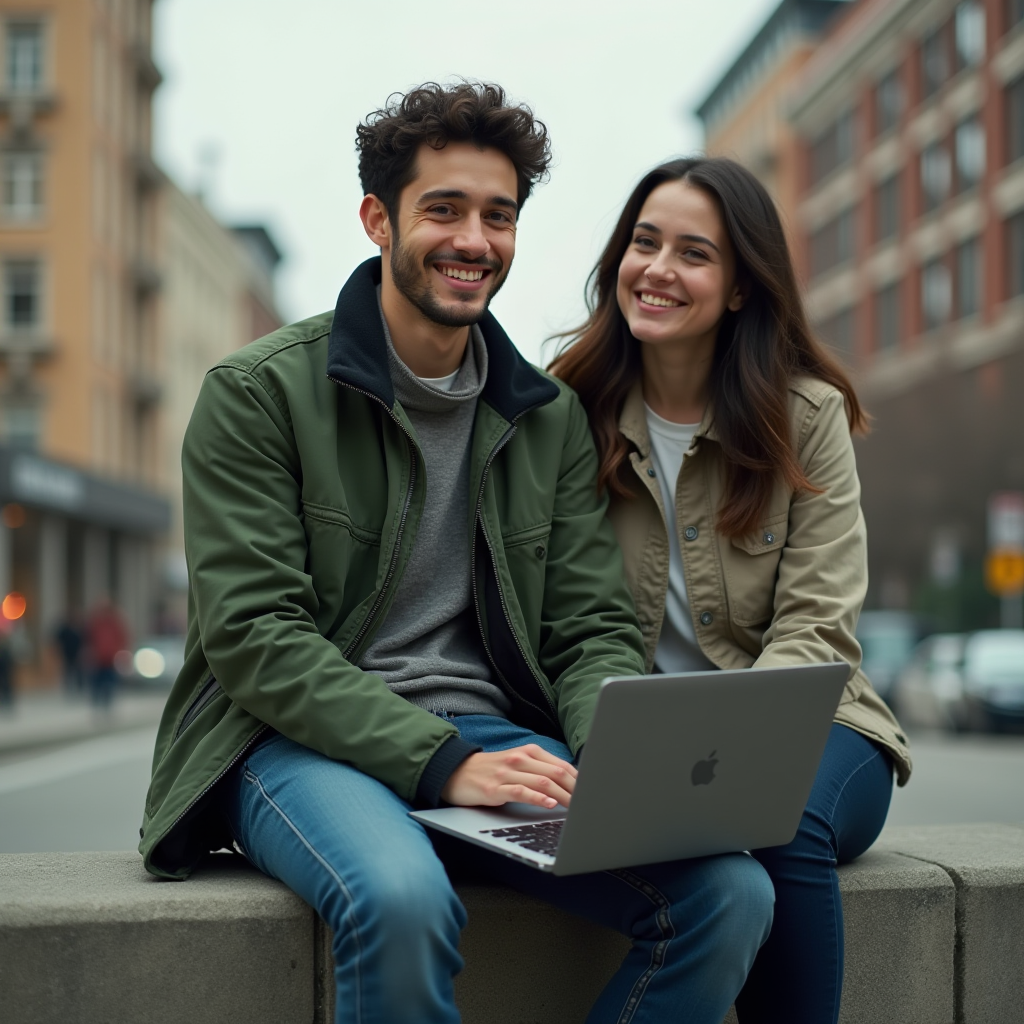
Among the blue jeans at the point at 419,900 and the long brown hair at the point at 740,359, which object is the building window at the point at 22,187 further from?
the blue jeans at the point at 419,900

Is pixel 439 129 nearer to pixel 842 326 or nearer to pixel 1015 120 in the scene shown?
pixel 1015 120

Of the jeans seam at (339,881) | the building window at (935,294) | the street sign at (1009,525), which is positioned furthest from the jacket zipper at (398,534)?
the building window at (935,294)

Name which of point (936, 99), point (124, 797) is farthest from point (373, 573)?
point (936, 99)

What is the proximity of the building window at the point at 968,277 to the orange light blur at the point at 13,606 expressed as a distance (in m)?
25.6

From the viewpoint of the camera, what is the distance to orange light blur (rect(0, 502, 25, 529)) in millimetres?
33594

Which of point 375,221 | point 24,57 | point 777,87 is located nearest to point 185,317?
point 24,57

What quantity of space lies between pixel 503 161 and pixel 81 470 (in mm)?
34750

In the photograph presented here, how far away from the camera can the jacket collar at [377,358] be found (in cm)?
338

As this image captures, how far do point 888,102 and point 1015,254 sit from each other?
38.6 feet

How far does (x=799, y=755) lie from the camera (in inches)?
114

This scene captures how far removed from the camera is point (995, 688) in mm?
18984

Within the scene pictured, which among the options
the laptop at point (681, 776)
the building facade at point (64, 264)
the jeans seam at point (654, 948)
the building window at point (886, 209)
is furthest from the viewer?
the building window at point (886, 209)

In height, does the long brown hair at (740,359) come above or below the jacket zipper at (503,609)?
above

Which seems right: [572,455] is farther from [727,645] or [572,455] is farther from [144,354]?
[144,354]
